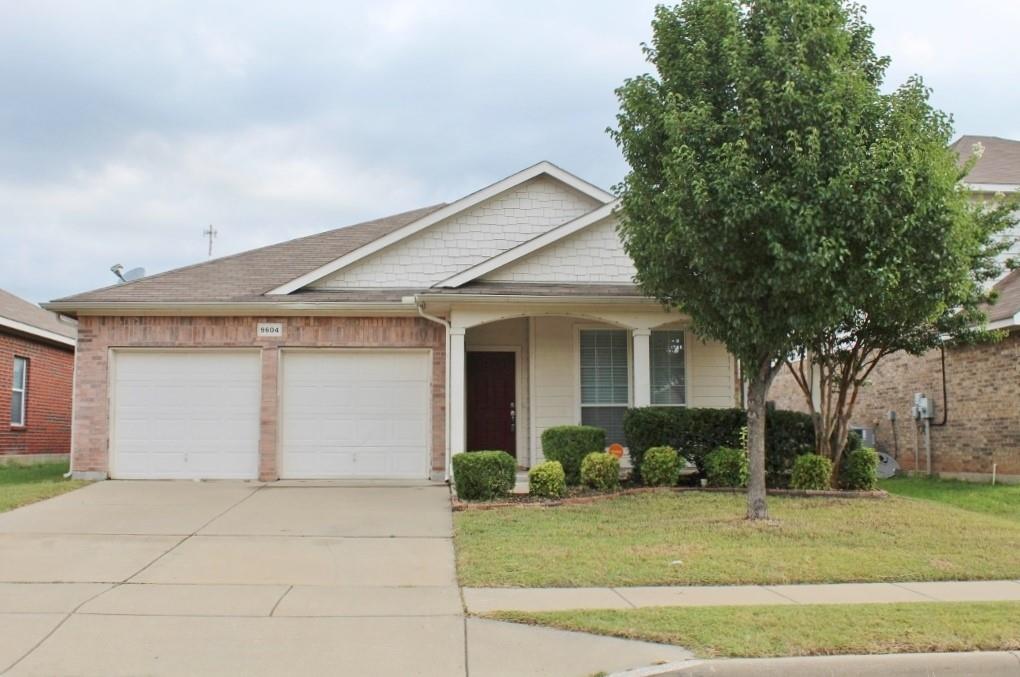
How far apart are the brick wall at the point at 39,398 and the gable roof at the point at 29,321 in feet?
1.05

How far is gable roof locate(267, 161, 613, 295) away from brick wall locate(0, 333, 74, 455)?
755 cm

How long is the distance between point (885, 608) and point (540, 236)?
29.1 feet

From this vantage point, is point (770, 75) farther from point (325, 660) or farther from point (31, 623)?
point (31, 623)

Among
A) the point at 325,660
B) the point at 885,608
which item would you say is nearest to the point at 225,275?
the point at 325,660

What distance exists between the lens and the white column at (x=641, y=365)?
13930 millimetres

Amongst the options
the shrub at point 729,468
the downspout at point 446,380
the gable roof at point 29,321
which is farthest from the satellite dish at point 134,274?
the shrub at point 729,468

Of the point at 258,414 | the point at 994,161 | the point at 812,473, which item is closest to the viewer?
the point at 812,473

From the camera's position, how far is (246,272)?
16359 mm

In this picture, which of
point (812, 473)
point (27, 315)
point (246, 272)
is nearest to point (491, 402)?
point (246, 272)

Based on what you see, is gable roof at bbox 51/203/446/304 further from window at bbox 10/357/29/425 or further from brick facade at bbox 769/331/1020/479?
brick facade at bbox 769/331/1020/479

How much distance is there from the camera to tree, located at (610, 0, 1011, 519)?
9.48 meters

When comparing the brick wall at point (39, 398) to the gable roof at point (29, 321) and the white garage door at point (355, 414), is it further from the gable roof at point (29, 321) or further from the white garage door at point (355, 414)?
the white garage door at point (355, 414)

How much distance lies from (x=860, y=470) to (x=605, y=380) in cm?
425

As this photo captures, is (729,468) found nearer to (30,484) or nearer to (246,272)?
(246,272)
